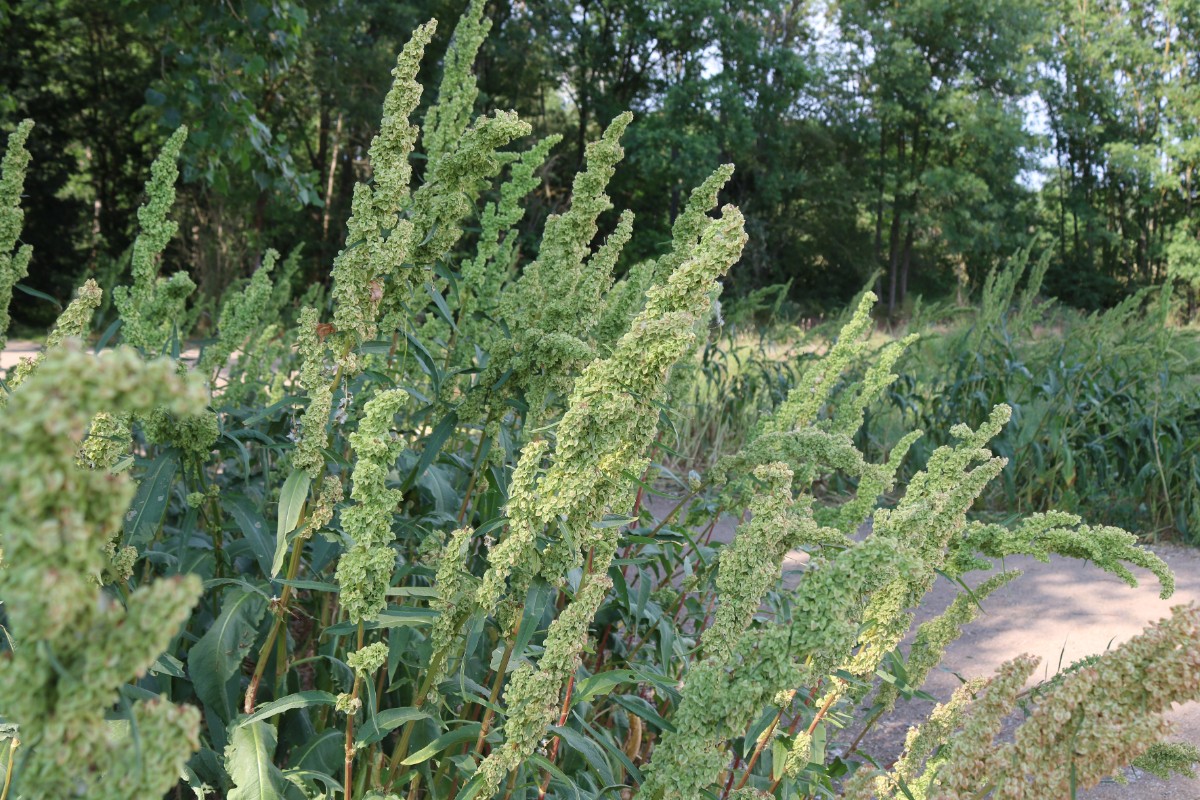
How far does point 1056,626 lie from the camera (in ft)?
15.3

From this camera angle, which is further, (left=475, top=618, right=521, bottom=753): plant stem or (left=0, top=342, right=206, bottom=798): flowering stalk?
(left=475, top=618, right=521, bottom=753): plant stem

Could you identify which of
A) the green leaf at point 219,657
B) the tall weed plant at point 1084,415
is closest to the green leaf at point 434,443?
the green leaf at point 219,657

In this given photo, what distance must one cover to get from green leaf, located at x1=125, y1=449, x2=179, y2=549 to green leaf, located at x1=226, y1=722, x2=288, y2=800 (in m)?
0.46

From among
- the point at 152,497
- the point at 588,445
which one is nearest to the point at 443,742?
the point at 588,445

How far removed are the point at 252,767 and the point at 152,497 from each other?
0.58m

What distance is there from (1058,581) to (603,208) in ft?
15.4

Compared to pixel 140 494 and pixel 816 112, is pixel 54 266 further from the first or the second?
pixel 816 112

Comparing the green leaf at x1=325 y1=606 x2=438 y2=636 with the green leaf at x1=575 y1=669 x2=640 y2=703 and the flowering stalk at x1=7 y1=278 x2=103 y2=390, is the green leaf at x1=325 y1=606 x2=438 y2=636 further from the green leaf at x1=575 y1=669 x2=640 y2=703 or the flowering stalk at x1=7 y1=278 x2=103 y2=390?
the flowering stalk at x1=7 y1=278 x2=103 y2=390

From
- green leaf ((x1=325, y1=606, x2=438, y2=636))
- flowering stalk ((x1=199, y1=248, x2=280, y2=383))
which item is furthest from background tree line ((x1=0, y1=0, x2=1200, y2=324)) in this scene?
green leaf ((x1=325, y1=606, x2=438, y2=636))

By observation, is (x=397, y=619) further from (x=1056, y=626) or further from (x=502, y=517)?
(x=1056, y=626)

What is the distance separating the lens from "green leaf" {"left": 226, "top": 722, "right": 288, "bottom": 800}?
5.18 feet

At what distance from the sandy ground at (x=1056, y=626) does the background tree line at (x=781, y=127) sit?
51.1 ft

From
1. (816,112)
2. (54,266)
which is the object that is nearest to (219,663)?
(54,266)

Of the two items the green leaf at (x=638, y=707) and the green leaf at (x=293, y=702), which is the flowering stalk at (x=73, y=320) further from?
the green leaf at (x=638, y=707)
